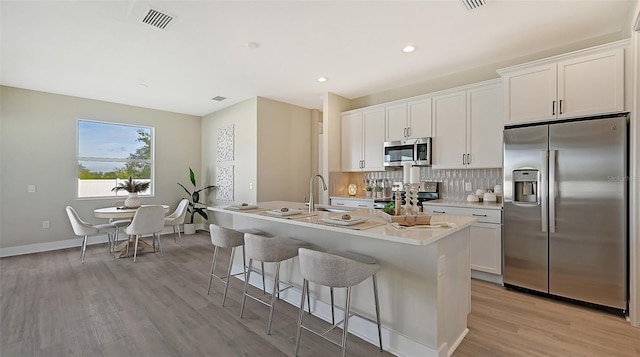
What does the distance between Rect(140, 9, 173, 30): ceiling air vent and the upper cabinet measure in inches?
140

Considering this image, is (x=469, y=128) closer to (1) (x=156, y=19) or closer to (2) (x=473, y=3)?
(2) (x=473, y=3)

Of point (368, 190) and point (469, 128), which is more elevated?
point (469, 128)

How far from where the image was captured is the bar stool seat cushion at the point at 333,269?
70.6 inches

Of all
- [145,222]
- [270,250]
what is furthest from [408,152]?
[145,222]

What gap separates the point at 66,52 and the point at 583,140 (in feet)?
18.5

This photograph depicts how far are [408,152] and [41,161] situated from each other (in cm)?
612

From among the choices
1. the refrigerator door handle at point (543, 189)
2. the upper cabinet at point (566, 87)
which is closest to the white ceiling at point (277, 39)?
the upper cabinet at point (566, 87)

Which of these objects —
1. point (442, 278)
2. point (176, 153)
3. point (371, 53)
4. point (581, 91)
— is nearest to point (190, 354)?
point (442, 278)

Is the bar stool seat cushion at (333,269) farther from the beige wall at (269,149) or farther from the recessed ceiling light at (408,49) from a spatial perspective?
the beige wall at (269,149)

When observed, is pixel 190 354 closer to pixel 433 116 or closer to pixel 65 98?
pixel 433 116

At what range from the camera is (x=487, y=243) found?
10.9 feet

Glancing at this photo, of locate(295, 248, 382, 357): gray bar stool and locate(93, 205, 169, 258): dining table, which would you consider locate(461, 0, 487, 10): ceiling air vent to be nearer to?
locate(295, 248, 382, 357): gray bar stool

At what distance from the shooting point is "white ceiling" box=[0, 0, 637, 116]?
8.32 ft

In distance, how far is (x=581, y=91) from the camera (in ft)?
9.16
